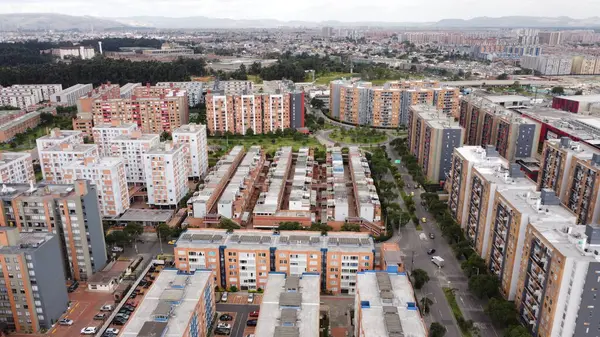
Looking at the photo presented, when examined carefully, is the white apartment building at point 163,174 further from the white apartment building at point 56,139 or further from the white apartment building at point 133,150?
the white apartment building at point 56,139

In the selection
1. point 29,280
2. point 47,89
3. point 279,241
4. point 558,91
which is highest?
point 47,89

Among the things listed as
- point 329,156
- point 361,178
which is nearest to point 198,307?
point 361,178

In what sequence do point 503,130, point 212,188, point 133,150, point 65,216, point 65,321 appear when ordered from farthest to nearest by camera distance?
point 503,130
point 133,150
point 212,188
point 65,216
point 65,321

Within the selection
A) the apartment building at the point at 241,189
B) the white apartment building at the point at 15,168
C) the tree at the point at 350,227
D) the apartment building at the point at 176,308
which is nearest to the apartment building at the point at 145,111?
the apartment building at the point at 241,189

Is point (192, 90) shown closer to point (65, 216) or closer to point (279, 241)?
point (65, 216)

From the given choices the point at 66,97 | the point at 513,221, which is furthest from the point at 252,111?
the point at 513,221

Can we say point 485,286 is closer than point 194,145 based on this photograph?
Yes

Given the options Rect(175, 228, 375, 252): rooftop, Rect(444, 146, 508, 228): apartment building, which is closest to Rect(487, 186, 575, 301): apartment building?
Rect(444, 146, 508, 228): apartment building
